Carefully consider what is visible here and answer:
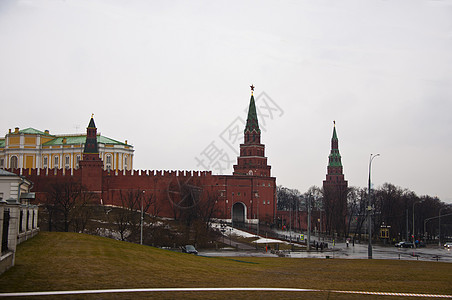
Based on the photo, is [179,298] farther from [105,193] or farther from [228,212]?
[228,212]

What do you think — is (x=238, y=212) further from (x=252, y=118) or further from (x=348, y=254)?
(x=348, y=254)

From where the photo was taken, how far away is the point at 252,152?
3617 inches

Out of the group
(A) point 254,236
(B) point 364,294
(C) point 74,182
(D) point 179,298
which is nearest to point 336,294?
(B) point 364,294

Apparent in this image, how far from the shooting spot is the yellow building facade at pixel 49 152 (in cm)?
10094

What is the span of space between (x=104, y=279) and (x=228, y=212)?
7129 cm

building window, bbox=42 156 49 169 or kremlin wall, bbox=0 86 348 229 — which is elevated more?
building window, bbox=42 156 49 169

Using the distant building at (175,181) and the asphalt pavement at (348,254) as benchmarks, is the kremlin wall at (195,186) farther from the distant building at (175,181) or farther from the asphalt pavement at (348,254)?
the asphalt pavement at (348,254)

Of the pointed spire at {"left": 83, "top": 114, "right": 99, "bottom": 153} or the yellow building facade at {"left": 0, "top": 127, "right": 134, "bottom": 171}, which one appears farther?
the yellow building facade at {"left": 0, "top": 127, "right": 134, "bottom": 171}

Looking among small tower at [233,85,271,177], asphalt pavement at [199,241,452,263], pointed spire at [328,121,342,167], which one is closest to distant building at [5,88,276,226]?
small tower at [233,85,271,177]

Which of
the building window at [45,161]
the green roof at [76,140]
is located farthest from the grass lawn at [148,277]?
the building window at [45,161]

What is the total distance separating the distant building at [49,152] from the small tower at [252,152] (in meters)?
24.9

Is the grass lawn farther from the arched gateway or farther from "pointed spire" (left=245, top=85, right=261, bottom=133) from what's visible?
"pointed spire" (left=245, top=85, right=261, bottom=133)

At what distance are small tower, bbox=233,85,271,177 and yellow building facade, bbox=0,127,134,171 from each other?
24911mm

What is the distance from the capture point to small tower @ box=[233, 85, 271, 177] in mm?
91200
